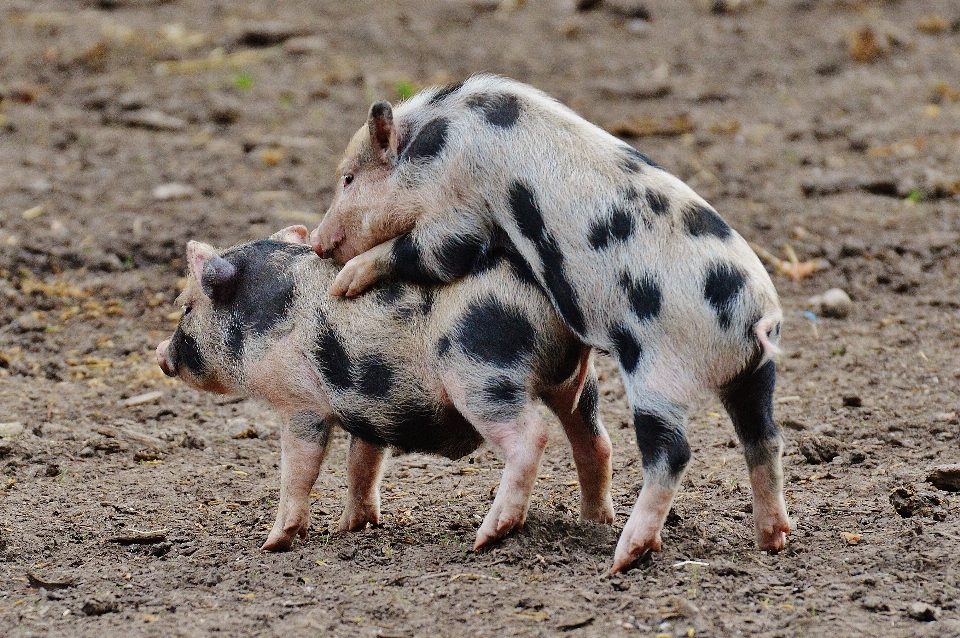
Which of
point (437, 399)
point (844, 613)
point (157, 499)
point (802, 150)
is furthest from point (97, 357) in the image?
point (802, 150)

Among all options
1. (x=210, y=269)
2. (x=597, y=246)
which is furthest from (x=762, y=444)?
(x=210, y=269)

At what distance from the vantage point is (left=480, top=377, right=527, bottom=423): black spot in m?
5.23

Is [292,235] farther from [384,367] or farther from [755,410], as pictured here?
[755,410]

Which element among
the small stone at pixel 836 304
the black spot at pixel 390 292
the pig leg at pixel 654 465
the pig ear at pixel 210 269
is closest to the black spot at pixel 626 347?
the pig leg at pixel 654 465

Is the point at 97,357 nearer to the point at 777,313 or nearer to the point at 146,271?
the point at 146,271

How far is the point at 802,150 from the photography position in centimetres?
1122

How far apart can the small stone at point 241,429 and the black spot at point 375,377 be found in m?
1.91

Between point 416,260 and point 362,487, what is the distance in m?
1.15

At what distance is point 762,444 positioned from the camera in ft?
16.9

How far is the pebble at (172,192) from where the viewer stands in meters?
10.4

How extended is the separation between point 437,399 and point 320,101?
7512mm

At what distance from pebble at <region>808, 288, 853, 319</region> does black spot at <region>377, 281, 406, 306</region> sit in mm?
3945

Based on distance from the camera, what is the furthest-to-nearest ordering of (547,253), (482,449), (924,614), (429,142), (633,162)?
(482,449) → (429,142) → (633,162) → (547,253) → (924,614)

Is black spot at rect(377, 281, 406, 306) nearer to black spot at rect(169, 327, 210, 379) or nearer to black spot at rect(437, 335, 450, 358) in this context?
black spot at rect(437, 335, 450, 358)
